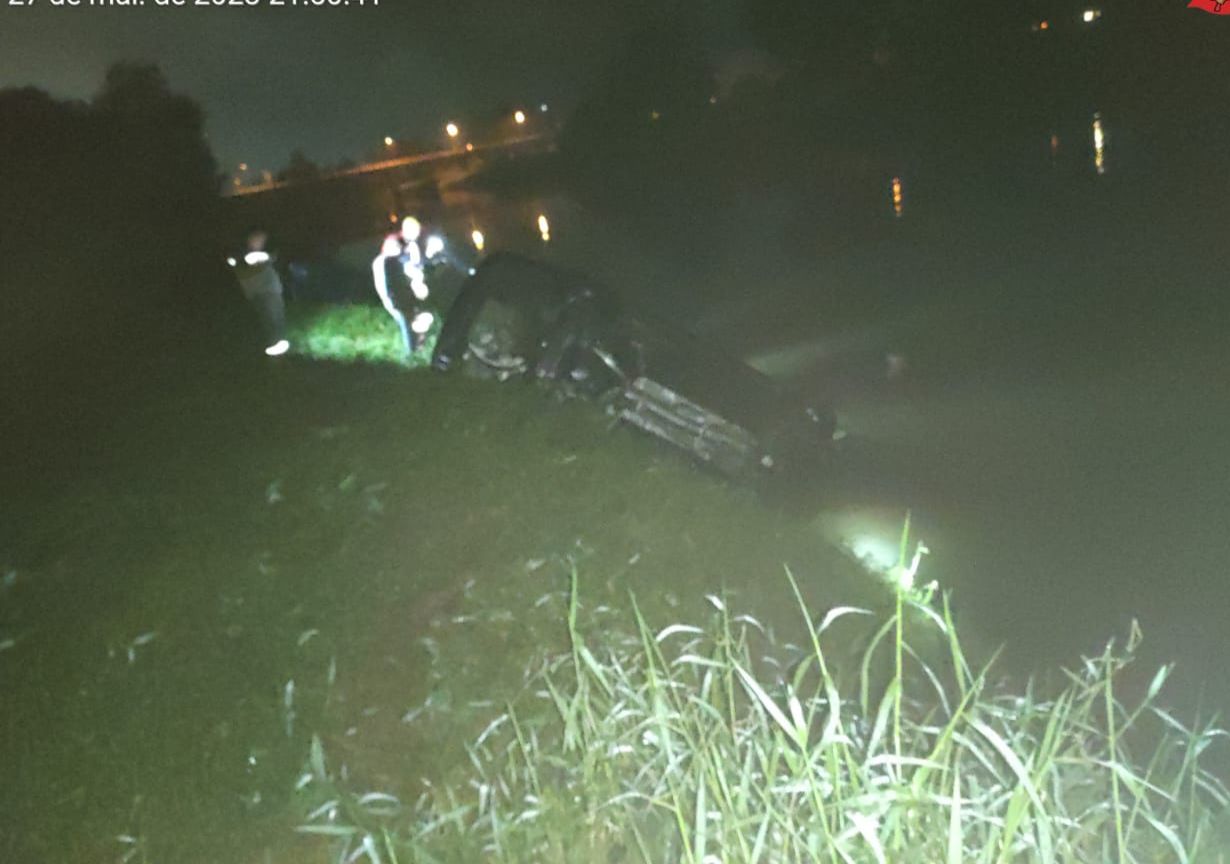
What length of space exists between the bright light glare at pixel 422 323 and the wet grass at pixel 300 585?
923 millimetres

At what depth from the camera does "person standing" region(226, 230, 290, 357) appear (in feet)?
22.4

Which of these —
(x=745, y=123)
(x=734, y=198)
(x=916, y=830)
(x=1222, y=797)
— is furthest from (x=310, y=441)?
(x=745, y=123)

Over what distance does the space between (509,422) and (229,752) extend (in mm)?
2688

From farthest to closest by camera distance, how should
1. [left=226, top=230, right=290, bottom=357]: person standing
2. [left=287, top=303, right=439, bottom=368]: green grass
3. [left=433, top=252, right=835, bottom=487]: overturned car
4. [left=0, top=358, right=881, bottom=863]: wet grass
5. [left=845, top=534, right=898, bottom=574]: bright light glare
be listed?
[left=226, top=230, right=290, bottom=357]: person standing → [left=287, top=303, right=439, bottom=368]: green grass → [left=433, top=252, right=835, bottom=487]: overturned car → [left=845, top=534, right=898, bottom=574]: bright light glare → [left=0, top=358, right=881, bottom=863]: wet grass

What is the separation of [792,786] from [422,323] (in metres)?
5.13

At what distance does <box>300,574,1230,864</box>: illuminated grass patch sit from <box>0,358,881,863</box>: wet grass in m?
0.35

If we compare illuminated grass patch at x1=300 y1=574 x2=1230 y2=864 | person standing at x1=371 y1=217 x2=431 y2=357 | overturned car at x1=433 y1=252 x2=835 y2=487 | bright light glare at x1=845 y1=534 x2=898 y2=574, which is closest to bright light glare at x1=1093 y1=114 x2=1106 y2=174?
overturned car at x1=433 y1=252 x2=835 y2=487

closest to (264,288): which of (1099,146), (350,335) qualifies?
(350,335)

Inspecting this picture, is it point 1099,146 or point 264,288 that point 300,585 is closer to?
point 264,288

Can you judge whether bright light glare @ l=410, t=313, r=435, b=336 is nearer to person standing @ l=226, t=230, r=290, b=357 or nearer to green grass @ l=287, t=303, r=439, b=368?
green grass @ l=287, t=303, r=439, b=368

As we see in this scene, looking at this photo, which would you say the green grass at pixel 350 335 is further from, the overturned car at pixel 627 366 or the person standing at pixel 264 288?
the overturned car at pixel 627 366

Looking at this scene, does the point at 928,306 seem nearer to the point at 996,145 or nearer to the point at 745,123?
the point at 745,123

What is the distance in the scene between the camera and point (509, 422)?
18.5 feet

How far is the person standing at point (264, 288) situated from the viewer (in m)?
6.82
